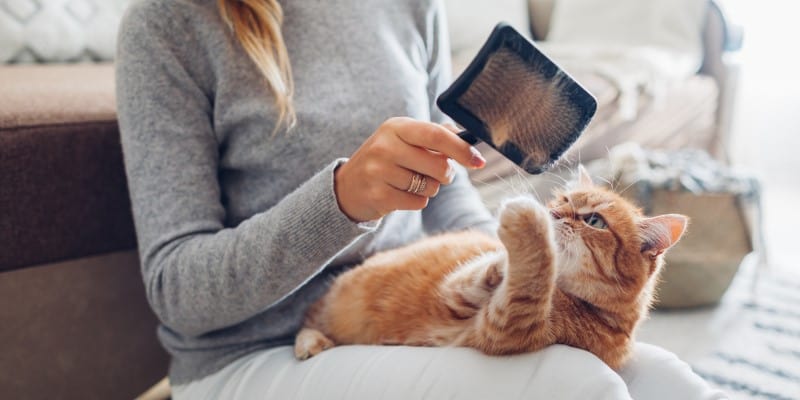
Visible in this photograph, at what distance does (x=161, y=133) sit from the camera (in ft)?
2.34

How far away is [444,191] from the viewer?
3.26 ft

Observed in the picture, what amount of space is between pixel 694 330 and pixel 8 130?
1629mm

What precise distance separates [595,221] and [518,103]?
0.29 meters

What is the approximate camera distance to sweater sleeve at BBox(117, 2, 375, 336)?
0.65m

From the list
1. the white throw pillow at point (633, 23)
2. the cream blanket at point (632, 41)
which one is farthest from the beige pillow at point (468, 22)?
the white throw pillow at point (633, 23)

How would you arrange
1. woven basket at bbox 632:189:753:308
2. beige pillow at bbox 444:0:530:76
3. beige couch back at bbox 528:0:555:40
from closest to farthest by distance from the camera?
1. woven basket at bbox 632:189:753:308
2. beige pillow at bbox 444:0:530:76
3. beige couch back at bbox 528:0:555:40

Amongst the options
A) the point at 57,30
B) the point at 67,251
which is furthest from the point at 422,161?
the point at 57,30

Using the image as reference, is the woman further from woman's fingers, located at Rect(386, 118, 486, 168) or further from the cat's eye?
the cat's eye

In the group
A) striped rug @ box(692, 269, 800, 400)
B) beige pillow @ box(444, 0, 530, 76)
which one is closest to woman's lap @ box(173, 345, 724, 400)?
striped rug @ box(692, 269, 800, 400)

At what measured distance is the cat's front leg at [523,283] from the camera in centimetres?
58

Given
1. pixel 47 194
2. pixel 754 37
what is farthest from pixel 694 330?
pixel 754 37

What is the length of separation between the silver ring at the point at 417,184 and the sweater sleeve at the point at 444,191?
41 cm

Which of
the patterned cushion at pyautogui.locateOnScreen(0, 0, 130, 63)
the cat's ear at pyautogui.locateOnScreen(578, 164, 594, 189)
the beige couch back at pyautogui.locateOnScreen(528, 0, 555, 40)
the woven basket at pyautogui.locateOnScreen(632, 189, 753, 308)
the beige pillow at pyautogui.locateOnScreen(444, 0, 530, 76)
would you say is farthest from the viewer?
the beige couch back at pyautogui.locateOnScreen(528, 0, 555, 40)

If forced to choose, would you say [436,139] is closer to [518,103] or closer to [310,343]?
[518,103]
